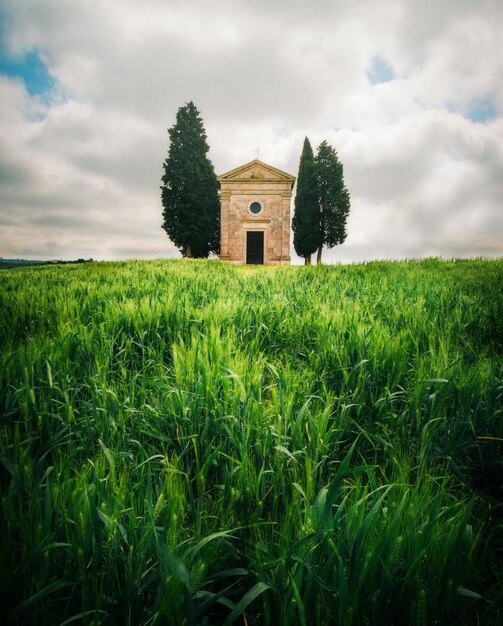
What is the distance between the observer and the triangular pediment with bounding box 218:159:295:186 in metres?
30.4

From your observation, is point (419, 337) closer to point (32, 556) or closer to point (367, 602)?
point (367, 602)

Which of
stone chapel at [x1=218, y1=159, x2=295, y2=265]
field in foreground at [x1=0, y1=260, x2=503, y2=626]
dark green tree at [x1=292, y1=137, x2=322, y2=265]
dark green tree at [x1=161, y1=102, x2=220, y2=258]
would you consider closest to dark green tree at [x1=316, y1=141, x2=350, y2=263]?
dark green tree at [x1=292, y1=137, x2=322, y2=265]

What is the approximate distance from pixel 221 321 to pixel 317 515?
231 cm

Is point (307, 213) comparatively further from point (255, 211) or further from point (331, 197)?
point (255, 211)

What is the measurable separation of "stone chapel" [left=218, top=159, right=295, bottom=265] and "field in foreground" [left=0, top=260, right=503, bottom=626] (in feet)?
93.7

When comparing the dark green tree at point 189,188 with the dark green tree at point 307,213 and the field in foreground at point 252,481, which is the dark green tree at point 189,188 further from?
the field in foreground at point 252,481

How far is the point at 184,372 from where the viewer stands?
80.7 inches

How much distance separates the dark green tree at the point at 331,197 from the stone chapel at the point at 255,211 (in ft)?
19.3

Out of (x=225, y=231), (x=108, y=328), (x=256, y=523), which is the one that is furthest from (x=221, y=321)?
(x=225, y=231)

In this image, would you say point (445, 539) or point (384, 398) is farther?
point (384, 398)

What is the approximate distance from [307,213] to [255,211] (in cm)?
691

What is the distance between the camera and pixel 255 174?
30641 mm

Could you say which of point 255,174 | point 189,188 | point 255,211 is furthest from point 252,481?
point 189,188

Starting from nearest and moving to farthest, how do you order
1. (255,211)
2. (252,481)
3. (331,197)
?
(252,481)
(255,211)
(331,197)
